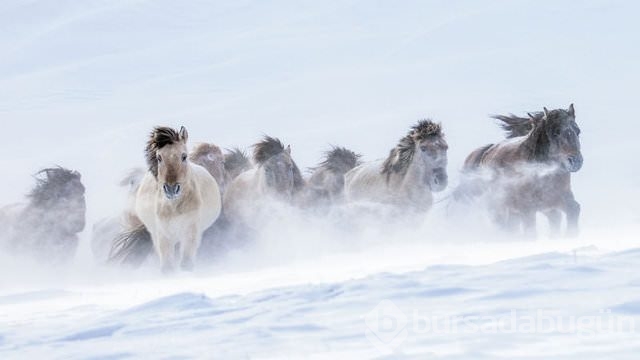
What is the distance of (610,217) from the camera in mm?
18531

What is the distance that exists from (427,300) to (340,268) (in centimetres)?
321

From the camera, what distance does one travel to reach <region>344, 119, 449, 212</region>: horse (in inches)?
626

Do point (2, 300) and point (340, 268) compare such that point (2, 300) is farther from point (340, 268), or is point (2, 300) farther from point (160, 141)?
point (340, 268)

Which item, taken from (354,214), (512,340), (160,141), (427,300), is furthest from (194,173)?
(512,340)

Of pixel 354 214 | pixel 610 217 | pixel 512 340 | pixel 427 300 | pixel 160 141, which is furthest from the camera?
pixel 610 217

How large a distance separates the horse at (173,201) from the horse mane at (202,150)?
130cm

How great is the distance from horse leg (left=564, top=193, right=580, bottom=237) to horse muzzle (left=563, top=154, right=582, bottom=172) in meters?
0.53

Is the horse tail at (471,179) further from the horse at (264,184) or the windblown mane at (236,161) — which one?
the windblown mane at (236,161)

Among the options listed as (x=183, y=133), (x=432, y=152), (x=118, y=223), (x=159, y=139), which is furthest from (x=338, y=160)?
(x=159, y=139)

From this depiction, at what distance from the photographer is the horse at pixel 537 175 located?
14.6 metres

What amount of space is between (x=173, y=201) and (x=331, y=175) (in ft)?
13.2

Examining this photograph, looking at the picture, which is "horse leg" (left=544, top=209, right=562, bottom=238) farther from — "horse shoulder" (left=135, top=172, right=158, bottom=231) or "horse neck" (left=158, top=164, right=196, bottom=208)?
"horse shoulder" (left=135, top=172, right=158, bottom=231)

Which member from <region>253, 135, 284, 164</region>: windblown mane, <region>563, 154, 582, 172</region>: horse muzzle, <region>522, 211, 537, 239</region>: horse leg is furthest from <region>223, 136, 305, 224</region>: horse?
<region>563, 154, 582, 172</region>: horse muzzle

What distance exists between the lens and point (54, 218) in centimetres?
1772
